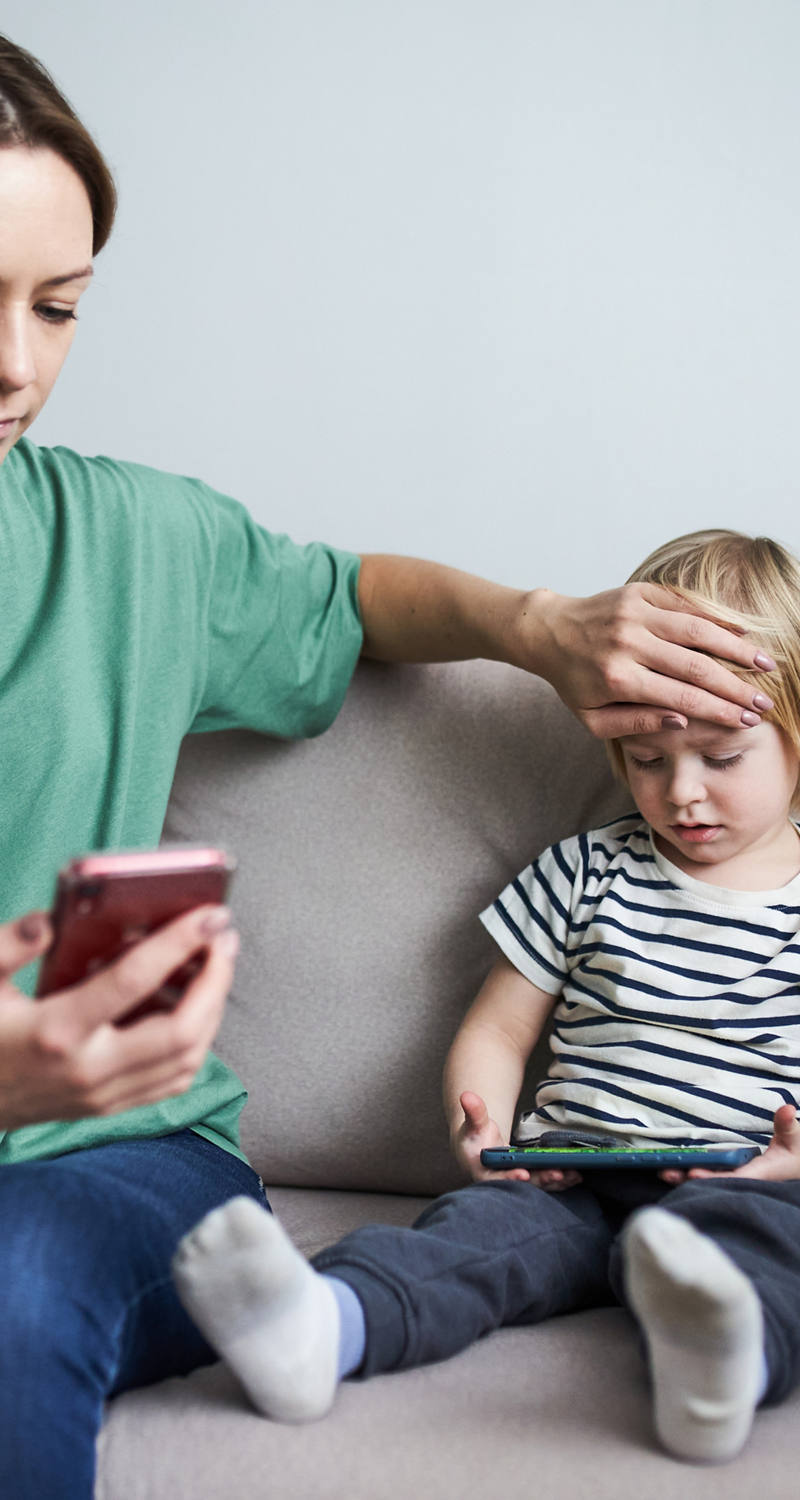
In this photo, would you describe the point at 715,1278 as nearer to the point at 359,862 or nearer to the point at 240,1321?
the point at 240,1321

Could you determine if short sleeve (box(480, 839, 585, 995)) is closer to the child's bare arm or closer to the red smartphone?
the child's bare arm

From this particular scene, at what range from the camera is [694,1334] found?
0.81m

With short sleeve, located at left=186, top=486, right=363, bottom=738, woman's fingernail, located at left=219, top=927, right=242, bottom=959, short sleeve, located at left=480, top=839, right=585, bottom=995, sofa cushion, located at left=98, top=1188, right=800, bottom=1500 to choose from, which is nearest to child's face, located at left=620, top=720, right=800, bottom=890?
short sleeve, located at left=480, top=839, right=585, bottom=995

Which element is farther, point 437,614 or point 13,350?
point 437,614

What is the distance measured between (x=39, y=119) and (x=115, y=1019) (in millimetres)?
724

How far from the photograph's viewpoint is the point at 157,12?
1.90 m

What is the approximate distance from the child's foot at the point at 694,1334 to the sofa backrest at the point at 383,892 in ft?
1.96

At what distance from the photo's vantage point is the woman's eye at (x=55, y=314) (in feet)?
3.59

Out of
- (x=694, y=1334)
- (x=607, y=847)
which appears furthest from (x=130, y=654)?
(x=694, y=1334)

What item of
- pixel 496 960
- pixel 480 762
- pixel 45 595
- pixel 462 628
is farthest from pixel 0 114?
pixel 496 960

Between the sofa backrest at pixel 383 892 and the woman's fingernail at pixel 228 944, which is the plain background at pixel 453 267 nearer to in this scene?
the sofa backrest at pixel 383 892

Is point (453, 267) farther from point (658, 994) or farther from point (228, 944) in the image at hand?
point (228, 944)

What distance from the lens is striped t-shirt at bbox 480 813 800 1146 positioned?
3.98 feet

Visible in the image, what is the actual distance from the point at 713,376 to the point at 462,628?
2.09 feet
